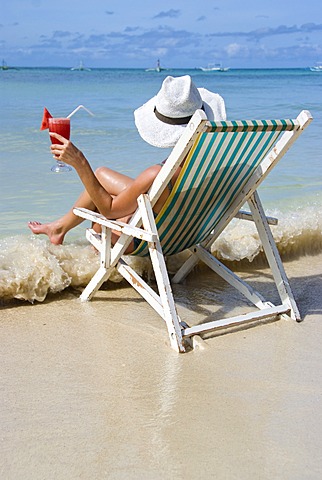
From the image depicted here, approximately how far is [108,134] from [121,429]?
29.3 ft

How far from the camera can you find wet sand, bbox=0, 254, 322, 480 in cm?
235

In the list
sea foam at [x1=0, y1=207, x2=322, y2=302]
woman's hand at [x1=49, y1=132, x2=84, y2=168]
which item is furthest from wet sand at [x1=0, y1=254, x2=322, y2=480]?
woman's hand at [x1=49, y1=132, x2=84, y2=168]

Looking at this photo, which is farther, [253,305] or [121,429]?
[253,305]

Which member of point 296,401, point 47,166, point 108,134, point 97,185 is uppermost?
point 97,185

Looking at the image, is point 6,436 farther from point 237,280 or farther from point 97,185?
point 237,280

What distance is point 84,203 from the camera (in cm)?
402

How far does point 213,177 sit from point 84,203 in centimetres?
93

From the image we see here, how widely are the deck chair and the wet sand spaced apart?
0.16 m

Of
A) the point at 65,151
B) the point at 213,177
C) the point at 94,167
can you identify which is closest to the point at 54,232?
the point at 65,151

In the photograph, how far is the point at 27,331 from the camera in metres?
3.54

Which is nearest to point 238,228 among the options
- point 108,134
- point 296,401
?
point 296,401

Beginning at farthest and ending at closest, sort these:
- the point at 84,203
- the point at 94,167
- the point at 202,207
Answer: the point at 94,167 < the point at 84,203 < the point at 202,207

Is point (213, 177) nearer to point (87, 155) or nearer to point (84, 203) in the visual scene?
point (84, 203)

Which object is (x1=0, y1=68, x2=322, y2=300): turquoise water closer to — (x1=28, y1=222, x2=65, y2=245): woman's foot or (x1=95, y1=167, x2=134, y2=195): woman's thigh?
(x1=28, y1=222, x2=65, y2=245): woman's foot
